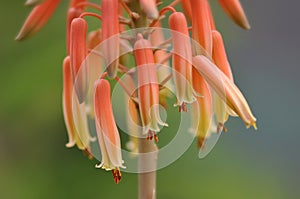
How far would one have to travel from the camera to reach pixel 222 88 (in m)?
2.25

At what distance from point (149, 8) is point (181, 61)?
0.75 ft

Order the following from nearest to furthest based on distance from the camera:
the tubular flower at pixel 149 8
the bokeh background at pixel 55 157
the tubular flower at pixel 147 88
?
the tubular flower at pixel 149 8, the tubular flower at pixel 147 88, the bokeh background at pixel 55 157

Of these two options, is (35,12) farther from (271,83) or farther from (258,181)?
(271,83)

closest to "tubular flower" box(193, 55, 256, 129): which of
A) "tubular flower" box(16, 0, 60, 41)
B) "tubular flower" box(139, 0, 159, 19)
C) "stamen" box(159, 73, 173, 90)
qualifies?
"stamen" box(159, 73, 173, 90)

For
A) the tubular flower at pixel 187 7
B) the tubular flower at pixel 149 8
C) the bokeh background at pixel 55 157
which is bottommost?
the bokeh background at pixel 55 157

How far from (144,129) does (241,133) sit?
7.63 feet

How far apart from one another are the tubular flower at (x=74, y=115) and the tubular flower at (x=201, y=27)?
43cm

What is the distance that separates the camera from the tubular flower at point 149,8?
6.82 feet

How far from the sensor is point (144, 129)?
7.38 ft

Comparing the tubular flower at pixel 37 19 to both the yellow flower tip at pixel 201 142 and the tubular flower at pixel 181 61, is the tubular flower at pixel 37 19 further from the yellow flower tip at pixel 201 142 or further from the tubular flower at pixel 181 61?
the yellow flower tip at pixel 201 142

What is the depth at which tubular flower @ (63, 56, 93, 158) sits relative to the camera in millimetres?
2438

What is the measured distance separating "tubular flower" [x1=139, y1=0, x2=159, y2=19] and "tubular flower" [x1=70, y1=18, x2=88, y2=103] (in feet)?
0.74

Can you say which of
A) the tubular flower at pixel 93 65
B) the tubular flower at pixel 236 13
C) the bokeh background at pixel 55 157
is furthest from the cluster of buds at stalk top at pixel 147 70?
the bokeh background at pixel 55 157

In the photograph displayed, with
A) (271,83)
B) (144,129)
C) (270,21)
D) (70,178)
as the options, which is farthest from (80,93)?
(270,21)
